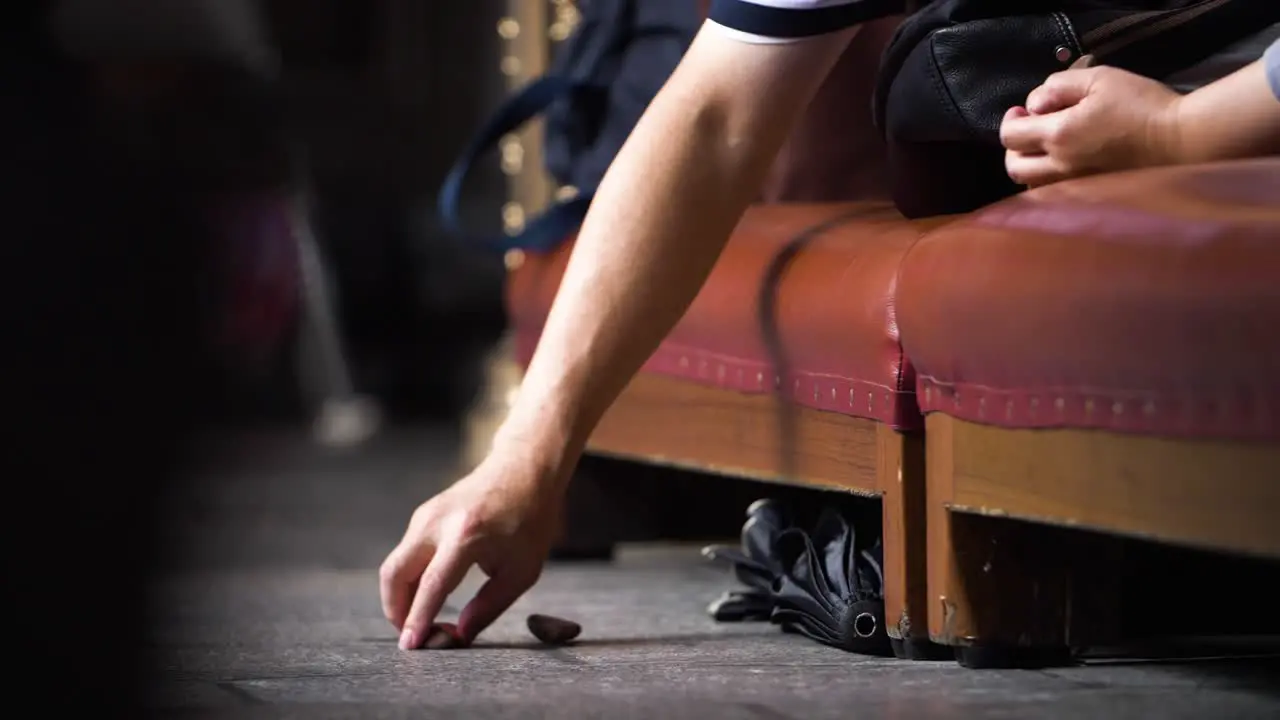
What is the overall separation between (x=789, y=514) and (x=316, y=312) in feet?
7.79

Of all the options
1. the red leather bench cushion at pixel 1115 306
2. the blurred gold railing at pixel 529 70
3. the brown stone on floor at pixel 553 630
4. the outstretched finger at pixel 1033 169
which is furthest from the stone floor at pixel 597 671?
the blurred gold railing at pixel 529 70

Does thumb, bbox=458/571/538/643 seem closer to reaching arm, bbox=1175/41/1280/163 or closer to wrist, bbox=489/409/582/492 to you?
wrist, bbox=489/409/582/492

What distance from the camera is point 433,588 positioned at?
98 cm

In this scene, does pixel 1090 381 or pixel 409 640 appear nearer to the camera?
pixel 1090 381

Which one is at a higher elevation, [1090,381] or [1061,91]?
[1061,91]

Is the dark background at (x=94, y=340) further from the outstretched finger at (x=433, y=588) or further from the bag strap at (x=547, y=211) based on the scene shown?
the bag strap at (x=547, y=211)

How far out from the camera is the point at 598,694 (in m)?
0.86

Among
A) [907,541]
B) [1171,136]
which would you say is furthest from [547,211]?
[1171,136]

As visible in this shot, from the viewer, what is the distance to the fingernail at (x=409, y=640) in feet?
3.35

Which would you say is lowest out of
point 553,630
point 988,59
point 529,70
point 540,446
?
point 553,630

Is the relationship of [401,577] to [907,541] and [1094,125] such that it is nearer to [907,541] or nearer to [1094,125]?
[907,541]

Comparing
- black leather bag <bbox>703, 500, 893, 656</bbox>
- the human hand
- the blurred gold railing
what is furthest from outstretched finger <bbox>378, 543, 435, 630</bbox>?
the blurred gold railing

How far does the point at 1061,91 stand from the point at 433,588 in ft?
1.51

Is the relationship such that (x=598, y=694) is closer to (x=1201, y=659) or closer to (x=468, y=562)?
(x=468, y=562)
